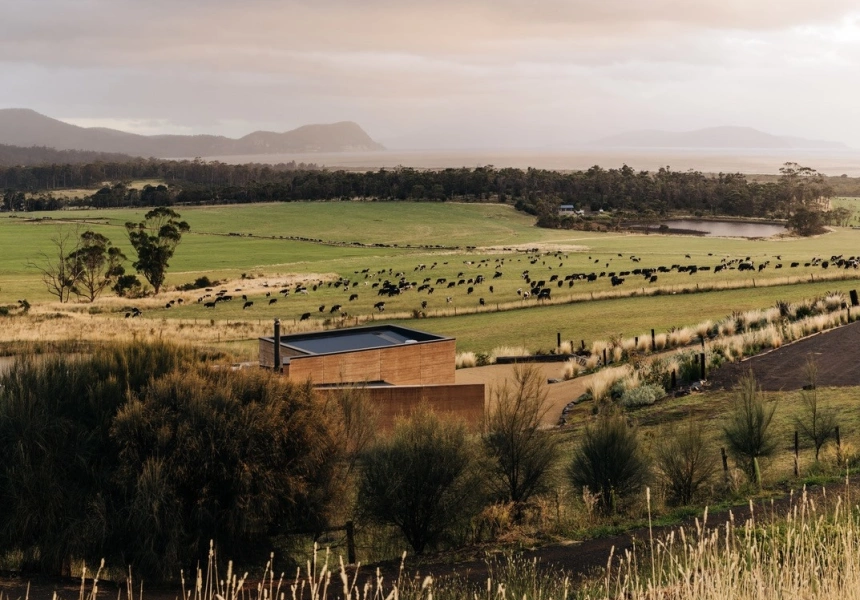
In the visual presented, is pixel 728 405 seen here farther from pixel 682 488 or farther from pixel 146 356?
pixel 146 356

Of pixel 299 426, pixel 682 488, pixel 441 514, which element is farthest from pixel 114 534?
pixel 682 488

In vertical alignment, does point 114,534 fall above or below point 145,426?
below

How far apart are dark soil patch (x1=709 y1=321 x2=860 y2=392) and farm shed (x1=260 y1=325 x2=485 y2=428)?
8.29 m

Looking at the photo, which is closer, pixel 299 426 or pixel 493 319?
pixel 299 426

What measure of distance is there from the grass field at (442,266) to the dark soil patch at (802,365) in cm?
1277

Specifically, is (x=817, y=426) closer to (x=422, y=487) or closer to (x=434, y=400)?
(x=422, y=487)

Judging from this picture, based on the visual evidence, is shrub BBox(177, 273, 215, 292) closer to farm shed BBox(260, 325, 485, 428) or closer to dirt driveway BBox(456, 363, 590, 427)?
farm shed BBox(260, 325, 485, 428)

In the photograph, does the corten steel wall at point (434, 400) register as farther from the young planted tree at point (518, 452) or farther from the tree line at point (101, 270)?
the tree line at point (101, 270)

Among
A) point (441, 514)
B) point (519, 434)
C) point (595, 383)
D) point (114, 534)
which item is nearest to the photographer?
point (114, 534)

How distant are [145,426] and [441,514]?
17.2 feet

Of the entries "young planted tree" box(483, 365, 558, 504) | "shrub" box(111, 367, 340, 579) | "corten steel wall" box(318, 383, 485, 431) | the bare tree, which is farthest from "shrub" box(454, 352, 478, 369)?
the bare tree

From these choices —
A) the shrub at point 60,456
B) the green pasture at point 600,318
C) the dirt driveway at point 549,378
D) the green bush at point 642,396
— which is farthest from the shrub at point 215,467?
the green pasture at point 600,318

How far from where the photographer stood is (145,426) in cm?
1477

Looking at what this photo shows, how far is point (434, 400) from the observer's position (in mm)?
27562
